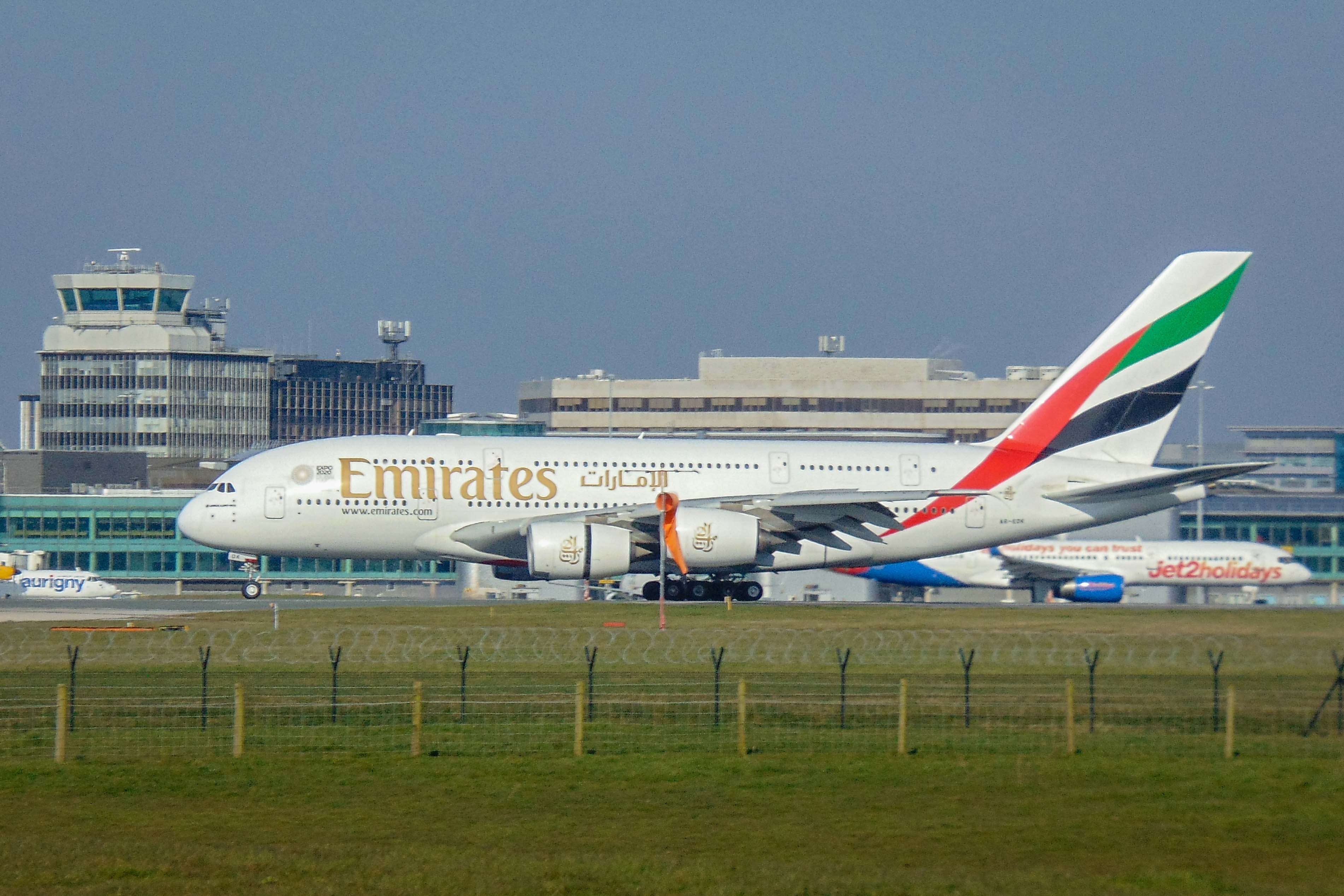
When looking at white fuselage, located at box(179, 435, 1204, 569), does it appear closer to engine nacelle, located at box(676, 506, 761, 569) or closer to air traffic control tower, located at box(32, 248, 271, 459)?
engine nacelle, located at box(676, 506, 761, 569)

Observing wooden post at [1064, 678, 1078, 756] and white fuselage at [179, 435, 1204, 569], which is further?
white fuselage at [179, 435, 1204, 569]

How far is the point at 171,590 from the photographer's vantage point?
9369 cm

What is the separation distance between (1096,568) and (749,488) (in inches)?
1002

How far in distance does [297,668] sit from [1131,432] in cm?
2618

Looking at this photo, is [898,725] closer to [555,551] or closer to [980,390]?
[555,551]

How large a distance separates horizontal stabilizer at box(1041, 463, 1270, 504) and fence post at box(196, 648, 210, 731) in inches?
965

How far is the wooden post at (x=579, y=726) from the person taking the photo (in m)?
20.7

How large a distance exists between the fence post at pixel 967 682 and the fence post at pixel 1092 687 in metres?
1.69

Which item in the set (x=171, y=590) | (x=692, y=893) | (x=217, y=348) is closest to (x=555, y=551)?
(x=692, y=893)

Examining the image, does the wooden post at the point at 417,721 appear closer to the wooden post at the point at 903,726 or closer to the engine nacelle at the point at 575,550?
the wooden post at the point at 903,726

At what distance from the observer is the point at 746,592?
4394 cm

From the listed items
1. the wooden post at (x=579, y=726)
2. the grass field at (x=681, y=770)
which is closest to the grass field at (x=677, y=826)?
the grass field at (x=681, y=770)

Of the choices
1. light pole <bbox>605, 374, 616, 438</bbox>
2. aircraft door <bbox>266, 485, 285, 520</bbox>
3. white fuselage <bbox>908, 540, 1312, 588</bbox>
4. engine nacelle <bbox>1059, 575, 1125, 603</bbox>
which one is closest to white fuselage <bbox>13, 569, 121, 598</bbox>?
aircraft door <bbox>266, 485, 285, 520</bbox>

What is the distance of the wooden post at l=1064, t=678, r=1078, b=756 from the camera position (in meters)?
20.5
